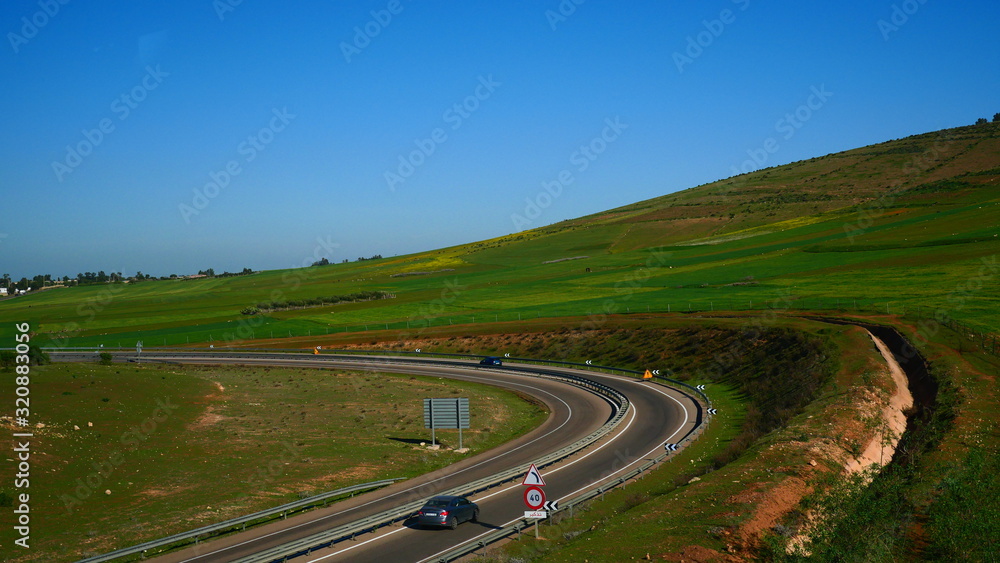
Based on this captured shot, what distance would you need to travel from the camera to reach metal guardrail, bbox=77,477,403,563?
2084 centimetres

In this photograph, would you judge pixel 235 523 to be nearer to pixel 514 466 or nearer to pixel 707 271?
pixel 514 466

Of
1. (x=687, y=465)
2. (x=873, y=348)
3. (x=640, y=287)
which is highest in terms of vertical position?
(x=640, y=287)

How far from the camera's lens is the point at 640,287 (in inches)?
4156

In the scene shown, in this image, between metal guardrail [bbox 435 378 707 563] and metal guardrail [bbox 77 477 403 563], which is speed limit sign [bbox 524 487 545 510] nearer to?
metal guardrail [bbox 435 378 707 563]

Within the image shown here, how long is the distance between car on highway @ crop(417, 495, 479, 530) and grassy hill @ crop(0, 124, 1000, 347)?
43077 millimetres

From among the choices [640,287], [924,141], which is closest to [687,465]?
[640,287]

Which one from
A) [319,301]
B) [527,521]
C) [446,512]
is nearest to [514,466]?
[527,521]

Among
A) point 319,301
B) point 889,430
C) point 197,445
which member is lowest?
point 197,445

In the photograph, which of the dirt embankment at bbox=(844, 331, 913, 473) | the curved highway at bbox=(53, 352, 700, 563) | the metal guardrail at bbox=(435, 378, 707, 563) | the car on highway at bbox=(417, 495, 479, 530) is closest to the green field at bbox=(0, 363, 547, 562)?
the curved highway at bbox=(53, 352, 700, 563)

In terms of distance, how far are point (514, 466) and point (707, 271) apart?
8339 centimetres

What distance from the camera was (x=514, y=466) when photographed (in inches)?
1339

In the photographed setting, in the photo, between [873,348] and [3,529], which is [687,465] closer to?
[873,348]

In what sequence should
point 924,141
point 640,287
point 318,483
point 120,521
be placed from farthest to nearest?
point 924,141 → point 640,287 → point 318,483 → point 120,521

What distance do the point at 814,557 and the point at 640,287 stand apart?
90.6 metres
